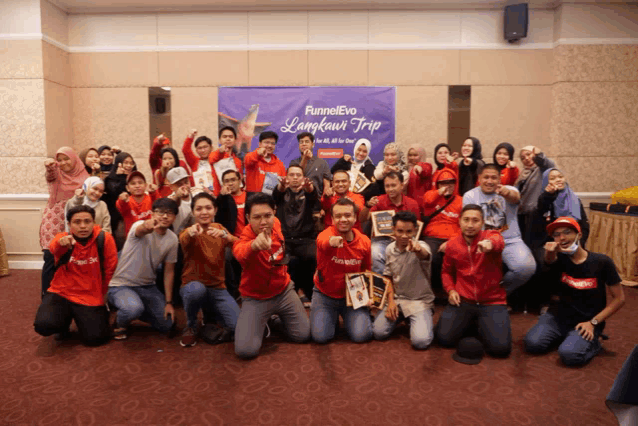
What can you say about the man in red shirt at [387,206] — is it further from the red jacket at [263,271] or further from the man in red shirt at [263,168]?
the man in red shirt at [263,168]

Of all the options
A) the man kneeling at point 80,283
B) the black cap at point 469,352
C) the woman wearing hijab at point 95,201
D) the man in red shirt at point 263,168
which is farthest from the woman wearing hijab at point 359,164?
the man kneeling at point 80,283

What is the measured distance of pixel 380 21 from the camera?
6086mm

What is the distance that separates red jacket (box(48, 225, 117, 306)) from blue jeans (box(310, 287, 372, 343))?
A: 5.84 ft

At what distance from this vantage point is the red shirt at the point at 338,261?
11.1ft

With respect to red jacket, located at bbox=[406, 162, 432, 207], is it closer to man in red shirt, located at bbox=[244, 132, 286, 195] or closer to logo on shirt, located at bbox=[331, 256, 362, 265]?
man in red shirt, located at bbox=[244, 132, 286, 195]

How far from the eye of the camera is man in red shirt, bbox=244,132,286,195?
456 centimetres

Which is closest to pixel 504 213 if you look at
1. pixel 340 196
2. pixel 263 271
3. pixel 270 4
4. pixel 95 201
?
pixel 340 196

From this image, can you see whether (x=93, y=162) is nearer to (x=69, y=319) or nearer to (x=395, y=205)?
(x=69, y=319)

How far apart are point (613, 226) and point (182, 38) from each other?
6.55m

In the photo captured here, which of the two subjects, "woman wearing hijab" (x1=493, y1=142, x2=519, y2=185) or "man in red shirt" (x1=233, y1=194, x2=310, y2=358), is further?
"woman wearing hijab" (x1=493, y1=142, x2=519, y2=185)

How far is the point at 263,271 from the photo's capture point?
3.27 metres

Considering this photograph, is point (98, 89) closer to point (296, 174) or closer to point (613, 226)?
point (296, 174)

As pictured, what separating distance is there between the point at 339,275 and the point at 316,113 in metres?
3.44

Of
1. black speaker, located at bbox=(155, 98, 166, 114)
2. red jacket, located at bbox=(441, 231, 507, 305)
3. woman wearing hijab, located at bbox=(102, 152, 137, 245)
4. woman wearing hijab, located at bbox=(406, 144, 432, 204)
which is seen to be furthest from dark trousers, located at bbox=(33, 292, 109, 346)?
black speaker, located at bbox=(155, 98, 166, 114)
